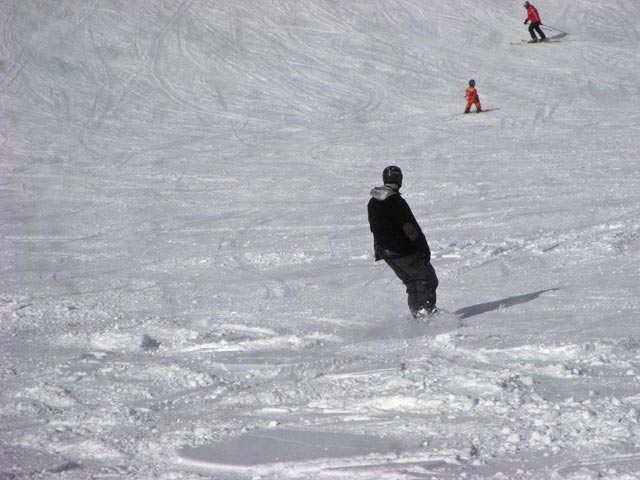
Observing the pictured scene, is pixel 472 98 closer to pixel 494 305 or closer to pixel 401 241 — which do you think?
pixel 494 305

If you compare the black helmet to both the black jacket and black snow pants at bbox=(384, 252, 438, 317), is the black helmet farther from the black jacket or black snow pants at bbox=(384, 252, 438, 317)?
black snow pants at bbox=(384, 252, 438, 317)

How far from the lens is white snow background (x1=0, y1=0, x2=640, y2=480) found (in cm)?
525

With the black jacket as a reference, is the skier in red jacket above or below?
above

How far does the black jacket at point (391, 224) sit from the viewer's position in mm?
7625

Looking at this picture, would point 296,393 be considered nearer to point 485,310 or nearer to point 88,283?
point 485,310

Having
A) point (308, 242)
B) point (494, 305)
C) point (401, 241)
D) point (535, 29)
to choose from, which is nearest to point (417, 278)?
point (401, 241)

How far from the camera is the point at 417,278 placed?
25.9 feet

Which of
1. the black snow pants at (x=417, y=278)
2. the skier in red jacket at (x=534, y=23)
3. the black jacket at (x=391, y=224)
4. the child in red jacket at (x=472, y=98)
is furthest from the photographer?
the skier in red jacket at (x=534, y=23)

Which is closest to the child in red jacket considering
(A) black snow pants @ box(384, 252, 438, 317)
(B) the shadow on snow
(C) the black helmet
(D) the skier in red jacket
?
(D) the skier in red jacket

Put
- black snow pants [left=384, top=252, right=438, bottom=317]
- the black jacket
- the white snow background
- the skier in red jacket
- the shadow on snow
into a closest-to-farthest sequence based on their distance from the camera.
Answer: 1. the white snow background
2. the black jacket
3. black snow pants [left=384, top=252, right=438, bottom=317]
4. the shadow on snow
5. the skier in red jacket

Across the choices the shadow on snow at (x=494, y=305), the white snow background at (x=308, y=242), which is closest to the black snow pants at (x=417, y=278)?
the white snow background at (x=308, y=242)

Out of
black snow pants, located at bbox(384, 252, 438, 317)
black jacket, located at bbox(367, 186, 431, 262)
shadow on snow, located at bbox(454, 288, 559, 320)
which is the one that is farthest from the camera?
shadow on snow, located at bbox(454, 288, 559, 320)

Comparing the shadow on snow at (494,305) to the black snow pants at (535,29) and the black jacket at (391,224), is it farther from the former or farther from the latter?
the black snow pants at (535,29)

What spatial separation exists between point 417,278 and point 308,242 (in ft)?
14.6
